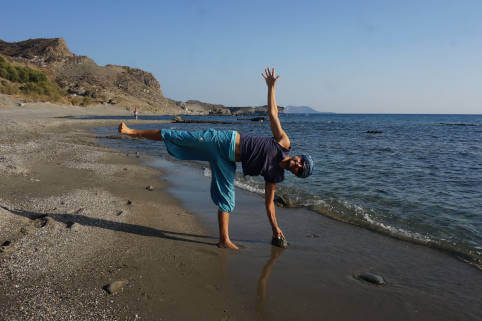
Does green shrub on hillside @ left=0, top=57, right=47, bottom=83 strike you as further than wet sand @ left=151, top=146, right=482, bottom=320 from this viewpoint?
Yes

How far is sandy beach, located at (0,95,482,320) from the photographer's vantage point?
279cm

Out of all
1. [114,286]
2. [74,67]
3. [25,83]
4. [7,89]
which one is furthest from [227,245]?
[74,67]

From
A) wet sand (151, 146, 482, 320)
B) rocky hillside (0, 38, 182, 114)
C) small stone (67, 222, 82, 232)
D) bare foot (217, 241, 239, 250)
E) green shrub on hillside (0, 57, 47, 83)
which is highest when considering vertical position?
rocky hillside (0, 38, 182, 114)

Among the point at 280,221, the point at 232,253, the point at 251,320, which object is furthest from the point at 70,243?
the point at 280,221

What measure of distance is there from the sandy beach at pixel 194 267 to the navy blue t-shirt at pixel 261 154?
1.18 metres

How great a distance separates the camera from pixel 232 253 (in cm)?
404

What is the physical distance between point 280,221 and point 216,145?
2.33 metres

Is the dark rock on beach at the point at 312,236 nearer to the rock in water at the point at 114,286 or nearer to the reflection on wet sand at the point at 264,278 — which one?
the reflection on wet sand at the point at 264,278

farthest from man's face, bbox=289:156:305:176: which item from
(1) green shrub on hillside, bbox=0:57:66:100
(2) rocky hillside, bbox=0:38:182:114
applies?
(2) rocky hillside, bbox=0:38:182:114

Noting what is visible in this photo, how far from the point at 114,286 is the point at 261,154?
225cm

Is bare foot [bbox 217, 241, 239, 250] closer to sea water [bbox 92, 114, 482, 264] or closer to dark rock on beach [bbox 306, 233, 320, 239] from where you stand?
dark rock on beach [bbox 306, 233, 320, 239]

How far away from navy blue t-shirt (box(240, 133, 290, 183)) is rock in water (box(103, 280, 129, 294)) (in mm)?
1970

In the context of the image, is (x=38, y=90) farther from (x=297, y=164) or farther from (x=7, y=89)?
(x=297, y=164)

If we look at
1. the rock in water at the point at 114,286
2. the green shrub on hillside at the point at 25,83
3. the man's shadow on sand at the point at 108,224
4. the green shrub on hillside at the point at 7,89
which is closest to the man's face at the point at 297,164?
the man's shadow on sand at the point at 108,224
